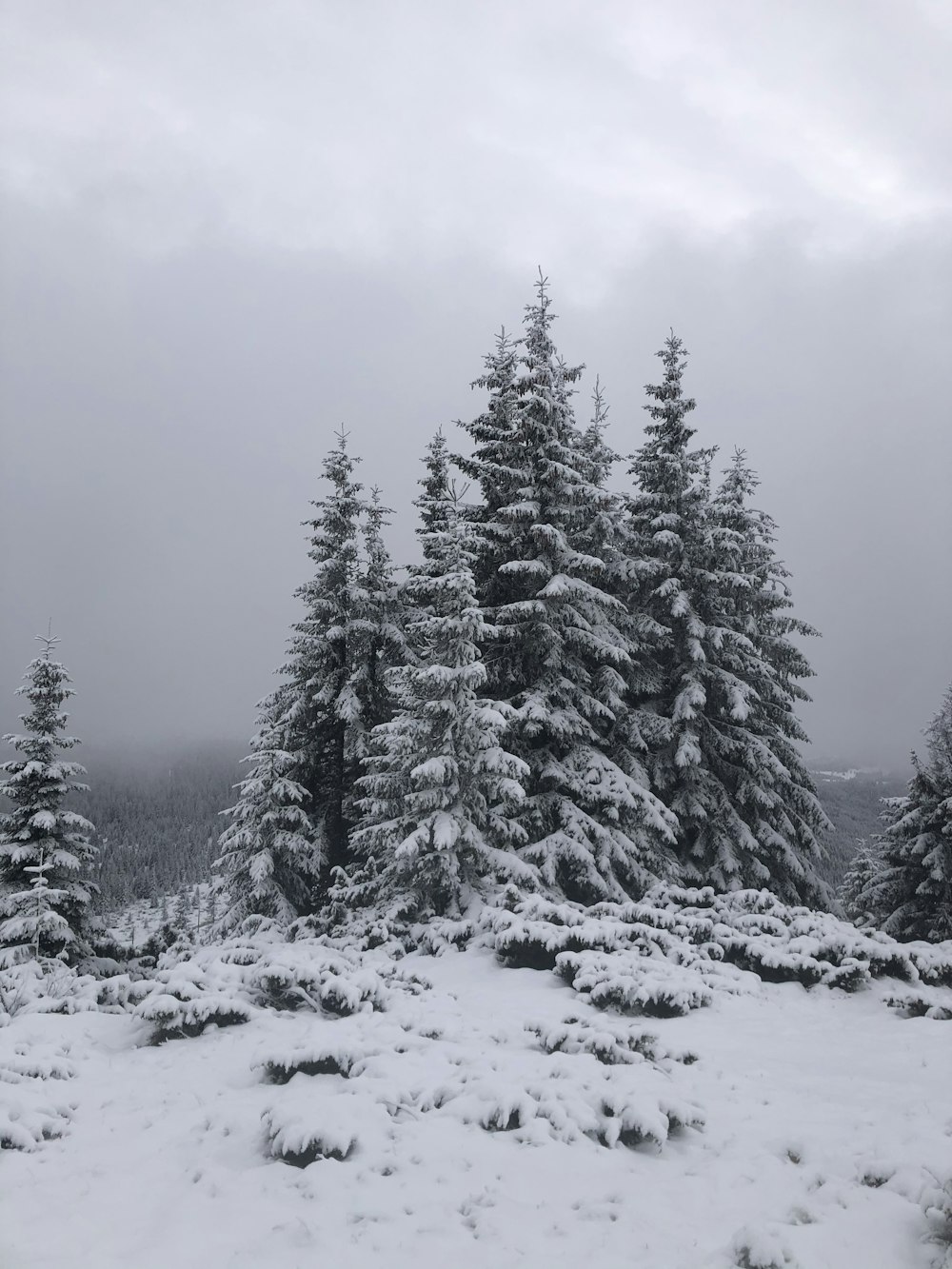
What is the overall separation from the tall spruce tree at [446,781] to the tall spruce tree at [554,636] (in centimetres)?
126

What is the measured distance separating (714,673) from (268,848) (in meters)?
12.7

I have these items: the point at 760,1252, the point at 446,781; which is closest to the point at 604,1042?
the point at 760,1252

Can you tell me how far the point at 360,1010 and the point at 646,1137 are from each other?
3.91m

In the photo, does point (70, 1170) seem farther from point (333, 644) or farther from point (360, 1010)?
point (333, 644)

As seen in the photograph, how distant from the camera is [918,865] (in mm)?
22172

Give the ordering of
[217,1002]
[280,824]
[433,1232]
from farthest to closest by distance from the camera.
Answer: [280,824]
[217,1002]
[433,1232]

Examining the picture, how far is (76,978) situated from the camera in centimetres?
992

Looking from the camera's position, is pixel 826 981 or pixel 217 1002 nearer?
pixel 217 1002

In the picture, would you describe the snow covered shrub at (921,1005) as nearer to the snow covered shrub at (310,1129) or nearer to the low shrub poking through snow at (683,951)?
the low shrub poking through snow at (683,951)

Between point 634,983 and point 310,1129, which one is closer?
point 310,1129

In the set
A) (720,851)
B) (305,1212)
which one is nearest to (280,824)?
(720,851)

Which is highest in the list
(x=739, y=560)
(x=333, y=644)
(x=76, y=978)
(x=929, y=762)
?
(x=739, y=560)

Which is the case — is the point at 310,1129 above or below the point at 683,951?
above

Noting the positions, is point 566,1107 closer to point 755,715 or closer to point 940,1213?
point 940,1213
